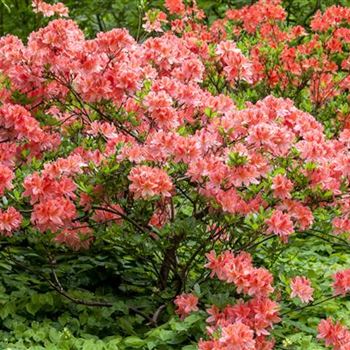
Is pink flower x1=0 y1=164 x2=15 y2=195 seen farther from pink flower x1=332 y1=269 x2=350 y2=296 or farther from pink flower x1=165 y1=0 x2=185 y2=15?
pink flower x1=165 y1=0 x2=185 y2=15

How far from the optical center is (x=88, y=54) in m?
3.55

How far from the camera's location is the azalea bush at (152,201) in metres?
3.16

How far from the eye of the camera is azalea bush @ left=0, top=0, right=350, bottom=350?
10.4 ft

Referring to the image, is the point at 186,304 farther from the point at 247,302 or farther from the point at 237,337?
the point at 237,337

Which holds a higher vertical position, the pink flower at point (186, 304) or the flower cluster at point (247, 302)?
the flower cluster at point (247, 302)

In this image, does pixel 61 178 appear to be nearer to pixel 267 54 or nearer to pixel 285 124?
pixel 285 124

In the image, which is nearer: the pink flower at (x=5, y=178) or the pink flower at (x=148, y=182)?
the pink flower at (x=148, y=182)

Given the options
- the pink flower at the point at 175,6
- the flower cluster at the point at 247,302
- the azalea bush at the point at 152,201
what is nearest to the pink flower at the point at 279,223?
the azalea bush at the point at 152,201

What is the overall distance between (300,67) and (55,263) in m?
1.97

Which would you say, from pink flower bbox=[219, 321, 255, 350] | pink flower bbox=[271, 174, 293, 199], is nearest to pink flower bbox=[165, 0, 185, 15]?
pink flower bbox=[271, 174, 293, 199]

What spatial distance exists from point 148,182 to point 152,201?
0.96ft

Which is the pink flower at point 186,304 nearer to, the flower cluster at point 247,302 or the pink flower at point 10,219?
the flower cluster at point 247,302

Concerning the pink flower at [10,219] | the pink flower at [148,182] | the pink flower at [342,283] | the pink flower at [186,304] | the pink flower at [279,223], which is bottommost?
the pink flower at [186,304]

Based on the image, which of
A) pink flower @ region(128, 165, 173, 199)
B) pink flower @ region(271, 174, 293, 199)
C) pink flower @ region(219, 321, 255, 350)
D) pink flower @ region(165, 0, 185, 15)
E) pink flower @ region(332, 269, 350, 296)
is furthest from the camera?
pink flower @ region(165, 0, 185, 15)
